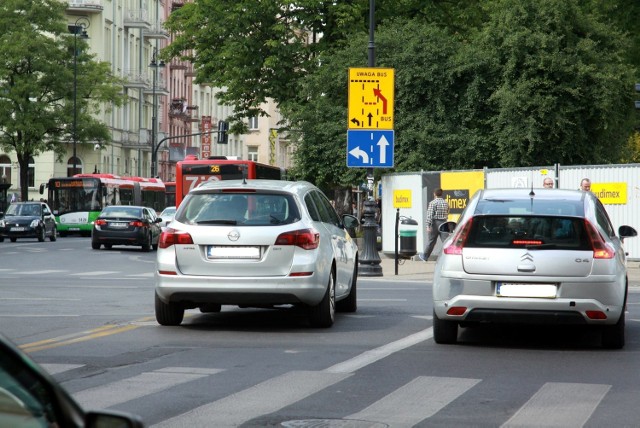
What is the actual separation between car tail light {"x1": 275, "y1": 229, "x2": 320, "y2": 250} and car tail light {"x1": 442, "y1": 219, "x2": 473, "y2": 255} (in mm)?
1740

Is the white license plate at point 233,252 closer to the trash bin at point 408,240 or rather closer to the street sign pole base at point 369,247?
the street sign pole base at point 369,247

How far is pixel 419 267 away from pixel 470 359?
20.0m

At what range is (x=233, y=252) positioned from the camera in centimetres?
1389

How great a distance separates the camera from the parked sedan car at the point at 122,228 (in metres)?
45.4

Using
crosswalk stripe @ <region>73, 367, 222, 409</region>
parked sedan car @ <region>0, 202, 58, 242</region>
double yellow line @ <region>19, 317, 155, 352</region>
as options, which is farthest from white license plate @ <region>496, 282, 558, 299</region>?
parked sedan car @ <region>0, 202, 58, 242</region>

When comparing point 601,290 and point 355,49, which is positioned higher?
point 355,49

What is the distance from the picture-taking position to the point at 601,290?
40.8ft

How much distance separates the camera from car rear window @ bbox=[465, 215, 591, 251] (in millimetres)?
12555

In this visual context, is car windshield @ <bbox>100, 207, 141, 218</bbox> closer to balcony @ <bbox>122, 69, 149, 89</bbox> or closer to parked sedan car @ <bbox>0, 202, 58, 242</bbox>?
parked sedan car @ <bbox>0, 202, 58, 242</bbox>

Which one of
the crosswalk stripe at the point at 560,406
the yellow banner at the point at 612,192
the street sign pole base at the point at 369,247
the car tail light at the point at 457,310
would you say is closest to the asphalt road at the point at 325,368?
the crosswalk stripe at the point at 560,406

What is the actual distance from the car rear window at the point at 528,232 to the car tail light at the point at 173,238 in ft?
9.64

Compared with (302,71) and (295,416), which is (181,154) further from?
(295,416)

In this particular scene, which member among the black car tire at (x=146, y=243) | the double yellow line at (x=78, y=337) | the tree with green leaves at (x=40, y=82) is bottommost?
the black car tire at (x=146, y=243)

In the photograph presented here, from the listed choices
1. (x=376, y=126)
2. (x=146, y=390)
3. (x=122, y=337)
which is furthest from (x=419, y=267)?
(x=146, y=390)
